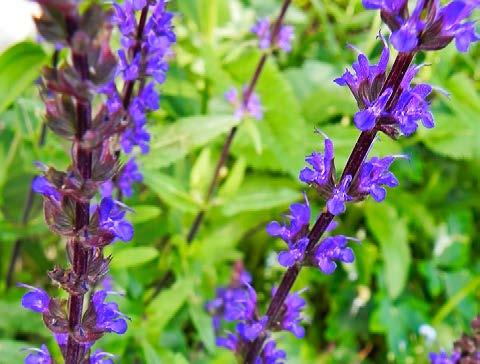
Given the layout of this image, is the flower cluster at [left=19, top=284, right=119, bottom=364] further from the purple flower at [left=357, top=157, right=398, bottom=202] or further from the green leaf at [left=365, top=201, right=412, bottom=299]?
the green leaf at [left=365, top=201, right=412, bottom=299]

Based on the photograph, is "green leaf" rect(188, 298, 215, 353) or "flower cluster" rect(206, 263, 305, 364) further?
"green leaf" rect(188, 298, 215, 353)

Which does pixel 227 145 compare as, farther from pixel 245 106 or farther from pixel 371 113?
pixel 371 113

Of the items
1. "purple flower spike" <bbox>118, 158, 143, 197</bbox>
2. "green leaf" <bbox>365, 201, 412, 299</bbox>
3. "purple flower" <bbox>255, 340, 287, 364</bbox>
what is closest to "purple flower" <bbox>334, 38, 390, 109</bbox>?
"purple flower" <bbox>255, 340, 287, 364</bbox>

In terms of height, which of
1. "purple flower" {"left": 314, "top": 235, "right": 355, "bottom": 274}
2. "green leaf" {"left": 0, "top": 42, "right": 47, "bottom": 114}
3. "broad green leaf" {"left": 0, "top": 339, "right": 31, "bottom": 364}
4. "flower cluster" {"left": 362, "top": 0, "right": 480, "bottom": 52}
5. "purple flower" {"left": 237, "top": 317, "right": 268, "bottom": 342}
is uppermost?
"flower cluster" {"left": 362, "top": 0, "right": 480, "bottom": 52}

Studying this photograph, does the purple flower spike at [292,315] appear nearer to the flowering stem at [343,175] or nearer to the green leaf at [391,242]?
the flowering stem at [343,175]

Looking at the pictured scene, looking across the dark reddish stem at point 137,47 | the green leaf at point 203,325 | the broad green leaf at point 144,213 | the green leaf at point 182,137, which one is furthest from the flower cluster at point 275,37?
the green leaf at point 203,325

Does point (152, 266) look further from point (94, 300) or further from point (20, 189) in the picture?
point (94, 300)
